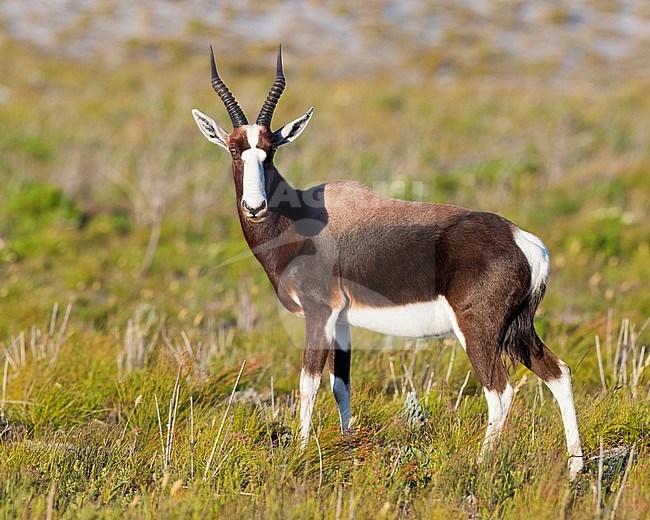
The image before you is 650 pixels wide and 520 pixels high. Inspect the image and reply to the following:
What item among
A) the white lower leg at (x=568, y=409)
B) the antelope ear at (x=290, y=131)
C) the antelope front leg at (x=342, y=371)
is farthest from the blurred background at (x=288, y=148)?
the white lower leg at (x=568, y=409)

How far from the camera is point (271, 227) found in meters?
4.89

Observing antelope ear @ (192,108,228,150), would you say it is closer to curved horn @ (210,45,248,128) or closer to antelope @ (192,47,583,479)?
antelope @ (192,47,583,479)

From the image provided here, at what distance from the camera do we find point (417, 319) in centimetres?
Answer: 456

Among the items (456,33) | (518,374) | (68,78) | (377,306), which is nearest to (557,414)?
(518,374)

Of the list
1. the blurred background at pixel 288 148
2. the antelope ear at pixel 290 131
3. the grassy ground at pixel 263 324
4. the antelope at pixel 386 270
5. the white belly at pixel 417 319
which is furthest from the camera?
the blurred background at pixel 288 148

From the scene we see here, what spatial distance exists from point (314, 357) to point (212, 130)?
158cm

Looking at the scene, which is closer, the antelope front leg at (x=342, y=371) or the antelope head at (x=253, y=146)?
the antelope head at (x=253, y=146)

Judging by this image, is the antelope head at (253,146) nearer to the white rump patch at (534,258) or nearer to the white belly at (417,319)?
the white belly at (417,319)

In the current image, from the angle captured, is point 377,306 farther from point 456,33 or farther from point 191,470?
point 456,33

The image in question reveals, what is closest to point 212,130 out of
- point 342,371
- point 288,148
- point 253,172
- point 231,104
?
point 231,104

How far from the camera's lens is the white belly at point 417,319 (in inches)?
179

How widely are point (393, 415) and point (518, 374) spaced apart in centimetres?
115

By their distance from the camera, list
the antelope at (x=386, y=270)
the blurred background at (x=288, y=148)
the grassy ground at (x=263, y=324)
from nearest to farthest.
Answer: the grassy ground at (x=263, y=324) → the antelope at (x=386, y=270) → the blurred background at (x=288, y=148)

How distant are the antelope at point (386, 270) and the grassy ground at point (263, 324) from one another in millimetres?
369
